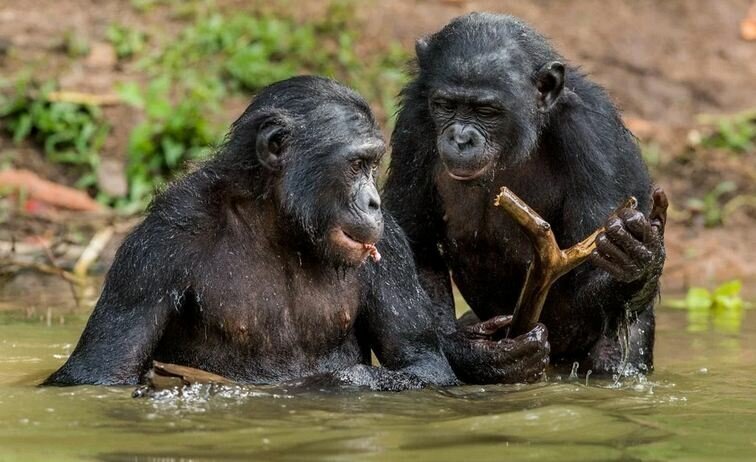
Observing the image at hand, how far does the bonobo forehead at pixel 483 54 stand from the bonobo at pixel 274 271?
102 centimetres

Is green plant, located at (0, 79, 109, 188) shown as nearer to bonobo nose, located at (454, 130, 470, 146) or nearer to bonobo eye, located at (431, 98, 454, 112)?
bonobo eye, located at (431, 98, 454, 112)

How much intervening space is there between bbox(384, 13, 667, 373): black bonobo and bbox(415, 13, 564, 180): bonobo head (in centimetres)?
1

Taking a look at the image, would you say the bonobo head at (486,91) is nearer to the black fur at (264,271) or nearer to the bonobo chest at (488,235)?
the bonobo chest at (488,235)

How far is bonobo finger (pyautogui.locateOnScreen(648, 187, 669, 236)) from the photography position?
9.84 m

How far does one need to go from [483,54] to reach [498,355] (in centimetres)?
217

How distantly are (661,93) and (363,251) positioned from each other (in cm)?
1275

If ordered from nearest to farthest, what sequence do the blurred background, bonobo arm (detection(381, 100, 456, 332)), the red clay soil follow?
bonobo arm (detection(381, 100, 456, 332))
the blurred background
the red clay soil

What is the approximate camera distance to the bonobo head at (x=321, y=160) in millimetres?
9219

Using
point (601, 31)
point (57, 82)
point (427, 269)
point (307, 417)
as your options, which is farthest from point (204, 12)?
point (307, 417)

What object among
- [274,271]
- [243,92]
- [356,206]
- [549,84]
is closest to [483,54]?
[549,84]

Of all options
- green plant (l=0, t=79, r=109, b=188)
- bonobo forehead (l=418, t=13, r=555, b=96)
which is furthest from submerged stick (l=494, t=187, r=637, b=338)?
green plant (l=0, t=79, r=109, b=188)

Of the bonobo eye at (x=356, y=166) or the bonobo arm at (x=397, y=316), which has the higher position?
the bonobo eye at (x=356, y=166)

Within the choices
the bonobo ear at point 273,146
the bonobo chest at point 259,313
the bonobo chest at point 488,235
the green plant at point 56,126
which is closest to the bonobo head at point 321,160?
the bonobo ear at point 273,146

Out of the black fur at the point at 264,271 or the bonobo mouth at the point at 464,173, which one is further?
the bonobo mouth at the point at 464,173
